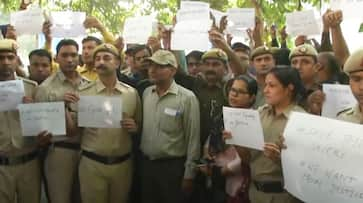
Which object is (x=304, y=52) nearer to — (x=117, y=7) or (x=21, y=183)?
(x=21, y=183)

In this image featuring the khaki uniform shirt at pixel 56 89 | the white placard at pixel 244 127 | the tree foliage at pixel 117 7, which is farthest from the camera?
the tree foliage at pixel 117 7

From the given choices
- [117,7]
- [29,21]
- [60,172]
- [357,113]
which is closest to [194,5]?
[29,21]

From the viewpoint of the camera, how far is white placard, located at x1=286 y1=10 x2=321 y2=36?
5203 mm

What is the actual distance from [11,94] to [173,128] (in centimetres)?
158

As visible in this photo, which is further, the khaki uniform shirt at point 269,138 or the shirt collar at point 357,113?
the khaki uniform shirt at point 269,138

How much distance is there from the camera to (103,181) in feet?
15.3

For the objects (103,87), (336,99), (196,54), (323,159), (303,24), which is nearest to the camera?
(323,159)

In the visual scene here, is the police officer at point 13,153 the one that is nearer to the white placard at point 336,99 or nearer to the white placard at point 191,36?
the white placard at point 191,36

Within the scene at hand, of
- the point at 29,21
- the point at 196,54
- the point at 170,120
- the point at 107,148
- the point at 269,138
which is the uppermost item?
the point at 29,21

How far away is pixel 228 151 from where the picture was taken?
14.1 feet

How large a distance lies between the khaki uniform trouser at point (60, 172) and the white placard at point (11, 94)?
0.68 metres

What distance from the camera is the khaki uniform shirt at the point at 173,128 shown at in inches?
184

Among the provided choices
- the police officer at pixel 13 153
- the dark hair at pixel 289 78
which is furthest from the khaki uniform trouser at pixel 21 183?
the dark hair at pixel 289 78

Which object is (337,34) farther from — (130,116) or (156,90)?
(130,116)
